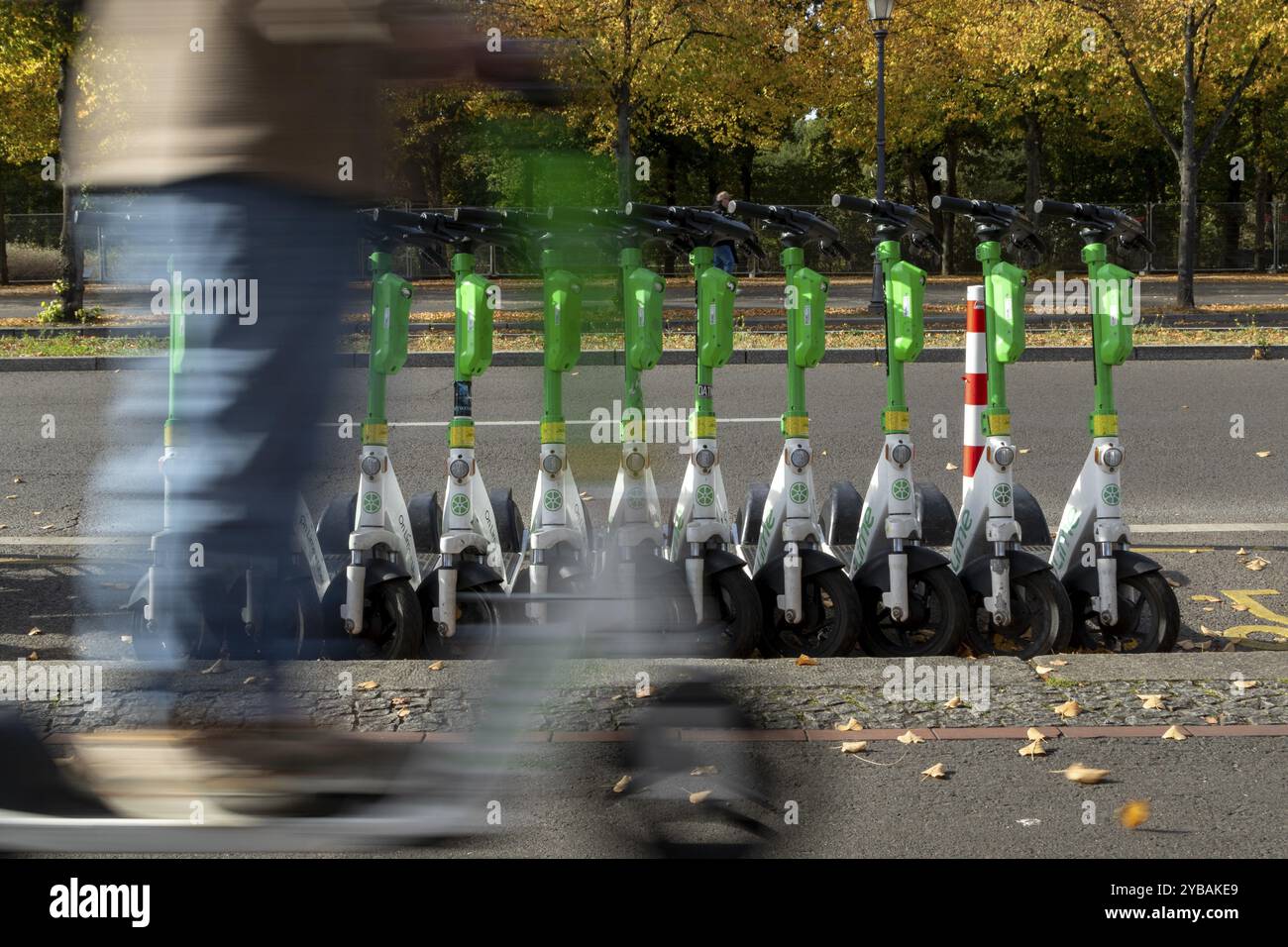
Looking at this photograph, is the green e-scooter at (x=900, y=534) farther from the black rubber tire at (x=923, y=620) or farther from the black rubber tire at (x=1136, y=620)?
the black rubber tire at (x=1136, y=620)

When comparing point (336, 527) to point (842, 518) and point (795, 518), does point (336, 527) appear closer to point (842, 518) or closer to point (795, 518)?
point (795, 518)

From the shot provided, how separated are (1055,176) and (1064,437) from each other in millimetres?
40673

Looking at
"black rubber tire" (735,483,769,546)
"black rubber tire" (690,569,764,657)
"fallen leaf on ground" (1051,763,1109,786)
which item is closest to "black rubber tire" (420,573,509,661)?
"black rubber tire" (690,569,764,657)

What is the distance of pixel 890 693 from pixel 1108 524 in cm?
106

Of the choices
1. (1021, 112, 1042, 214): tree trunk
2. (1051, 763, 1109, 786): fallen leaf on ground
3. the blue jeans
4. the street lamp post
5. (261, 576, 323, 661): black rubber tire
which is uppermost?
(1021, 112, 1042, 214): tree trunk

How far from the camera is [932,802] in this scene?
11.1 feet

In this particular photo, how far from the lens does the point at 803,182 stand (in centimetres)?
4884

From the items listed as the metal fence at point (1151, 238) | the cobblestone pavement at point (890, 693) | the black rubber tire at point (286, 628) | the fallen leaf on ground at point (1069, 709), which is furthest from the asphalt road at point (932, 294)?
the black rubber tire at point (286, 628)

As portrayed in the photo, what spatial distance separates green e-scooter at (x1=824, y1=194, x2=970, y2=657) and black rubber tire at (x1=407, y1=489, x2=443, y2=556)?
162 cm

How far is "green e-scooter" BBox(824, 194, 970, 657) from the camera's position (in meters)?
4.48

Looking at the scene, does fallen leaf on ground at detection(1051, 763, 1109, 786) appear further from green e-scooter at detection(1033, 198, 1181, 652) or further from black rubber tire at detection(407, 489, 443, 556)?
black rubber tire at detection(407, 489, 443, 556)

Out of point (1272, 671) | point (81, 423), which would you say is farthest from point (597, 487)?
point (81, 423)

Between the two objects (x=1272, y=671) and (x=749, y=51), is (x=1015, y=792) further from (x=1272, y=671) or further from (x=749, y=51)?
(x=749, y=51)

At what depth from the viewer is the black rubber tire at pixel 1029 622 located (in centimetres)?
450
